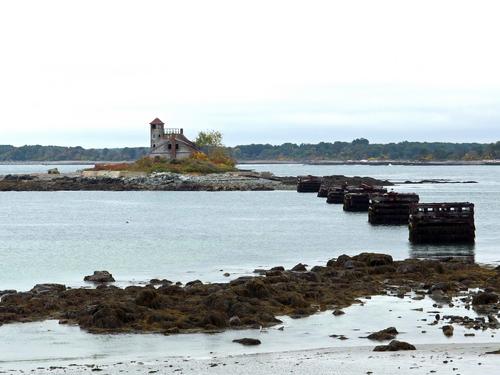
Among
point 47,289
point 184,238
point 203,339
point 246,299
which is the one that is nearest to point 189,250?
point 184,238

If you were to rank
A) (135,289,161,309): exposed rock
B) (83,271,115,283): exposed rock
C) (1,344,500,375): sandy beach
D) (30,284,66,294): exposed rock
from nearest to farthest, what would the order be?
(1,344,500,375): sandy beach → (135,289,161,309): exposed rock → (30,284,66,294): exposed rock → (83,271,115,283): exposed rock

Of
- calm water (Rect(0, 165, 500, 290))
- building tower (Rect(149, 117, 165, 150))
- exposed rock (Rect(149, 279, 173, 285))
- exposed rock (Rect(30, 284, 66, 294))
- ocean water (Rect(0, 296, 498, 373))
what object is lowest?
calm water (Rect(0, 165, 500, 290))

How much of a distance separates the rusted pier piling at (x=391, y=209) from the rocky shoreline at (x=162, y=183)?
65.0m

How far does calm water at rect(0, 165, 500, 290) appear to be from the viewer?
41.8m

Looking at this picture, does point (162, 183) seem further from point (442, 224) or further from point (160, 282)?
point (160, 282)

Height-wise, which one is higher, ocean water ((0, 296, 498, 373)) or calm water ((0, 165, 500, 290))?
ocean water ((0, 296, 498, 373))

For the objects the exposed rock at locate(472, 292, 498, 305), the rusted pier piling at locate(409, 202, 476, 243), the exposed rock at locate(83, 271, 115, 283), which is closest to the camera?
the exposed rock at locate(472, 292, 498, 305)

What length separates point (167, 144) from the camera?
150 meters

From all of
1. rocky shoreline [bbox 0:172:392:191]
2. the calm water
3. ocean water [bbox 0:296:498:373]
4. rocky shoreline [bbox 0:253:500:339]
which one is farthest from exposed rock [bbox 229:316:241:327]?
rocky shoreline [bbox 0:172:392:191]

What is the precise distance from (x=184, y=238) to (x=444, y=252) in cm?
1954

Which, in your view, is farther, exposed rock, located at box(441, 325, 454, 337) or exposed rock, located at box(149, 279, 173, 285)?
exposed rock, located at box(149, 279, 173, 285)

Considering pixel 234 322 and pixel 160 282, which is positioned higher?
pixel 234 322

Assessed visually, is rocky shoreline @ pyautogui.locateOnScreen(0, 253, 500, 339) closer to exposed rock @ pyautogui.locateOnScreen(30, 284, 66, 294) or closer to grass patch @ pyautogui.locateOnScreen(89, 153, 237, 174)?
exposed rock @ pyautogui.locateOnScreen(30, 284, 66, 294)

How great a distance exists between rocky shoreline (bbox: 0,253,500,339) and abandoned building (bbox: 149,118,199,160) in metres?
116
